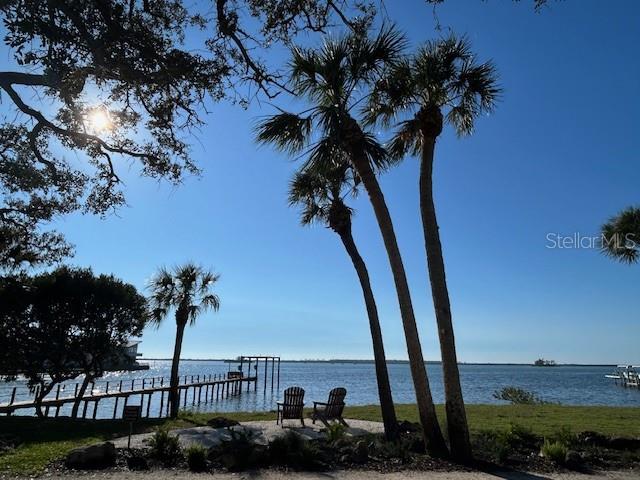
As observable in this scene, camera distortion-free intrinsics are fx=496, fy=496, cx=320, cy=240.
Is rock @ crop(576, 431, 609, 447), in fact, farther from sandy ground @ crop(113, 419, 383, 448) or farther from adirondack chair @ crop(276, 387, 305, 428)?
adirondack chair @ crop(276, 387, 305, 428)

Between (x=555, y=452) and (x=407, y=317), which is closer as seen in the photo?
(x=555, y=452)

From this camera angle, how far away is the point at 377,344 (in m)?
12.0

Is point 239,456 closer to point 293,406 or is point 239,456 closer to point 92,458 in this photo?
point 92,458

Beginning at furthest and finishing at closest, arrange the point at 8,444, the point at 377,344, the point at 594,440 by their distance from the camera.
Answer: the point at 377,344, the point at 8,444, the point at 594,440

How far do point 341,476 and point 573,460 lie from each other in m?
3.90

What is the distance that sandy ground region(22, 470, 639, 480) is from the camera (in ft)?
23.9

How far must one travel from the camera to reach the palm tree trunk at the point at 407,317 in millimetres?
8859

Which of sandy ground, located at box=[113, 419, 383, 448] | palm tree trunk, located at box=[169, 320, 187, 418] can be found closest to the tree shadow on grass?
sandy ground, located at box=[113, 419, 383, 448]

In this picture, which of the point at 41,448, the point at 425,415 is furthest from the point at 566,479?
the point at 41,448

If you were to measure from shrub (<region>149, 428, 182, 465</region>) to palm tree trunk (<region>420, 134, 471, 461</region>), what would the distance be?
468 centimetres

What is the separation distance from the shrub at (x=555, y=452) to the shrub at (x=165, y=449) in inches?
247

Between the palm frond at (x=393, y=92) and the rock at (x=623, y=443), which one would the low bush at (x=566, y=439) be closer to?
the rock at (x=623, y=443)

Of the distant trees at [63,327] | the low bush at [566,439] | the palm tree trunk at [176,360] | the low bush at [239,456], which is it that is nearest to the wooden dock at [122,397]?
the distant trees at [63,327]

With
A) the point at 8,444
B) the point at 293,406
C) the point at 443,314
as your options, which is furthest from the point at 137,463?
the point at 293,406
